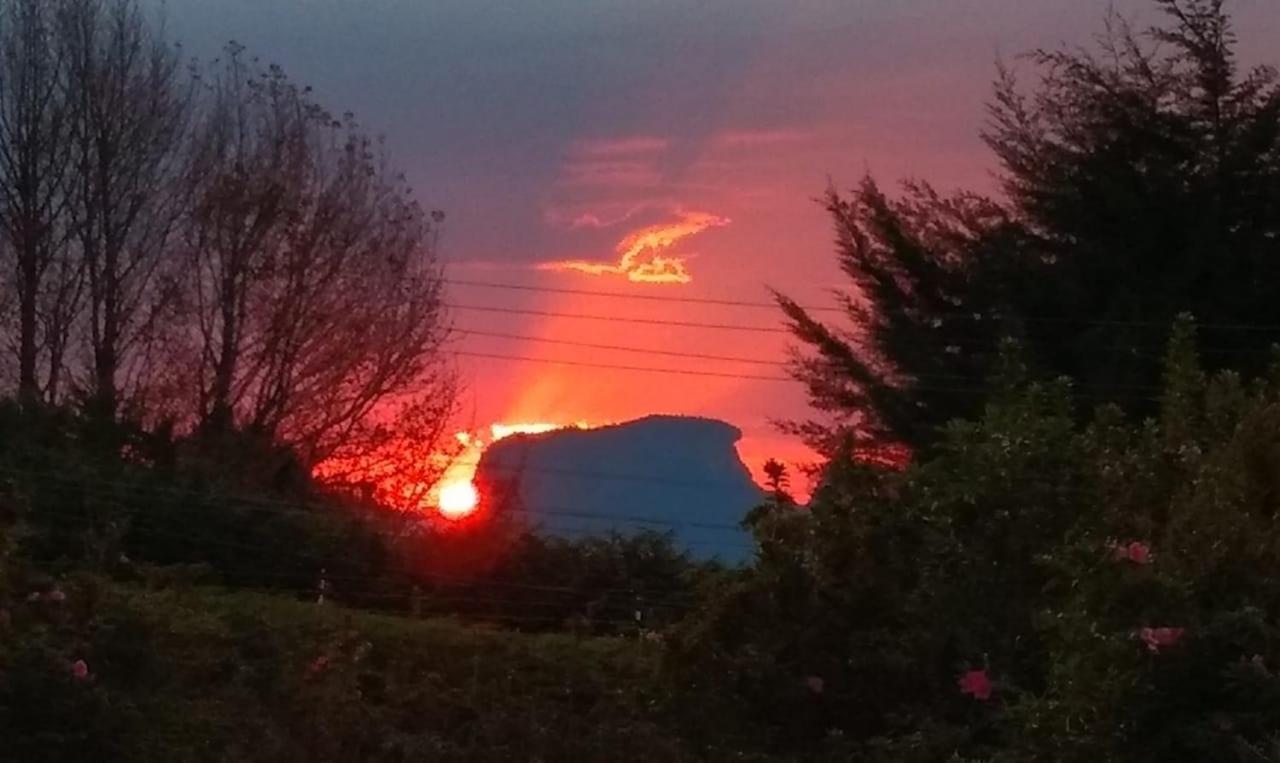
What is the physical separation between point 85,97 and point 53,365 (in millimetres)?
4042

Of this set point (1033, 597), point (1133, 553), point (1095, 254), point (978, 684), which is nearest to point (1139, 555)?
point (1133, 553)

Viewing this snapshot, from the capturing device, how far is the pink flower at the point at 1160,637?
799 cm

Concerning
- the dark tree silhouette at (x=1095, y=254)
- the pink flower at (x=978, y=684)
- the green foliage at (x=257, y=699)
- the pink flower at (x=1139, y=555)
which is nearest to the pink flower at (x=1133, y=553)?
the pink flower at (x=1139, y=555)

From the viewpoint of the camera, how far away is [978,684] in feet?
32.3

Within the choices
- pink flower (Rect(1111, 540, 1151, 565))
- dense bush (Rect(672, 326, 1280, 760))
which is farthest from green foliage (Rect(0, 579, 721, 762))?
pink flower (Rect(1111, 540, 1151, 565))

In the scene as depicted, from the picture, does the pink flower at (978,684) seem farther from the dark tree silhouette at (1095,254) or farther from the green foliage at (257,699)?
the dark tree silhouette at (1095,254)

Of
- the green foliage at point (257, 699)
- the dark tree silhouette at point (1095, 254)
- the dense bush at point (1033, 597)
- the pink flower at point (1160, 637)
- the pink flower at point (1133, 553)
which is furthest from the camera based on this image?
→ the dark tree silhouette at point (1095, 254)

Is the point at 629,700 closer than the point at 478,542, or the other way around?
the point at 629,700

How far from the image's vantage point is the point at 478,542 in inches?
888

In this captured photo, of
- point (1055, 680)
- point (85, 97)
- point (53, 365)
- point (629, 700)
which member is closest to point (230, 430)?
point (53, 365)

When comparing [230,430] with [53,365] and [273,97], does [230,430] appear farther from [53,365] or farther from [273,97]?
[273,97]

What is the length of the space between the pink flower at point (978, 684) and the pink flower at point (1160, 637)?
1.87m

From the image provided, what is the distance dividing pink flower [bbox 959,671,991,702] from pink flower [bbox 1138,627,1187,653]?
6.13 ft

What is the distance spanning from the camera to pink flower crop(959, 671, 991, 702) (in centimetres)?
984
